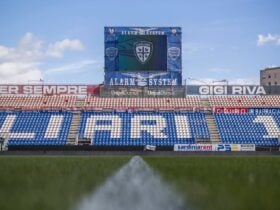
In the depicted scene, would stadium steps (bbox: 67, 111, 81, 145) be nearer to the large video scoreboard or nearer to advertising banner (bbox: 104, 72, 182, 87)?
advertising banner (bbox: 104, 72, 182, 87)

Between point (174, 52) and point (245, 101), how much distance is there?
13.5 metres

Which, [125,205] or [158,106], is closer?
[125,205]

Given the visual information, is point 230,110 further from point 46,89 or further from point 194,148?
point 46,89

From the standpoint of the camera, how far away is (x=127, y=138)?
169 ft

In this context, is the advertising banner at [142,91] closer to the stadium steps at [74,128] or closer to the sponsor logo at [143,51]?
the stadium steps at [74,128]

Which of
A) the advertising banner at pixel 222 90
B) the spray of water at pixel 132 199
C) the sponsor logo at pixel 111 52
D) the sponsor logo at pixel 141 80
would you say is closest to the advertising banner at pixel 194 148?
the sponsor logo at pixel 141 80

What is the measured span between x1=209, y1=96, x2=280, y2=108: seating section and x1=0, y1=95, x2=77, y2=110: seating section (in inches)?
677

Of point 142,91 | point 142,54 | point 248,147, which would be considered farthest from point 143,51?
point 248,147

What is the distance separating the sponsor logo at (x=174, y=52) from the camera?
176ft

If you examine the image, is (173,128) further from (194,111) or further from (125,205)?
(125,205)

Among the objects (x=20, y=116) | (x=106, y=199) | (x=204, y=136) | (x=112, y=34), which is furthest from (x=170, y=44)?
(x=106, y=199)

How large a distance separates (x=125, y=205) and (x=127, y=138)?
1767 inches

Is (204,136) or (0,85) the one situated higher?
(0,85)

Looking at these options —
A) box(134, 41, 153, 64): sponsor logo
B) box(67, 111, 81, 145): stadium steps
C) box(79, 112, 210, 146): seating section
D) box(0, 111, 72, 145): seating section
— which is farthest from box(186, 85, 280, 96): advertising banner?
box(0, 111, 72, 145): seating section
